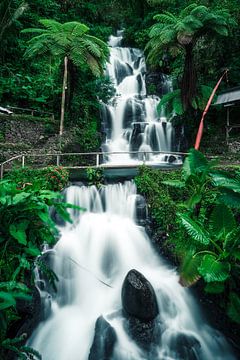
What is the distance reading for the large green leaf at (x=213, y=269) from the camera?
4723 millimetres

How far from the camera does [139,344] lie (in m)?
5.42

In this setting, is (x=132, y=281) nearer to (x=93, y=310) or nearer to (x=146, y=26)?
(x=93, y=310)

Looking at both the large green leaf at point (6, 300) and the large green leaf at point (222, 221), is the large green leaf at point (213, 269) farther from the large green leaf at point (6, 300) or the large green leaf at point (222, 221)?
the large green leaf at point (6, 300)

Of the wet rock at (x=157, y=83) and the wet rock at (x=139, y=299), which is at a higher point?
the wet rock at (x=157, y=83)

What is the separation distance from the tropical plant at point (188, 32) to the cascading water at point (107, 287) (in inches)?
298

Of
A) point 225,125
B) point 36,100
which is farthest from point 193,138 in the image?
point 36,100

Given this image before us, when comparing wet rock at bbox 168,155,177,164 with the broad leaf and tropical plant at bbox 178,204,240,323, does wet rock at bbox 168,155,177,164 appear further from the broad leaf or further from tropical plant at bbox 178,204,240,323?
the broad leaf

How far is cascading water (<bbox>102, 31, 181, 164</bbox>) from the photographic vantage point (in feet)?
52.3

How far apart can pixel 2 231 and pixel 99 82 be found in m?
15.7

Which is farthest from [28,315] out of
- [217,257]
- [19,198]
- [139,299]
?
[217,257]

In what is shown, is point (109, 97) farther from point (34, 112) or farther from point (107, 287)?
point (107, 287)

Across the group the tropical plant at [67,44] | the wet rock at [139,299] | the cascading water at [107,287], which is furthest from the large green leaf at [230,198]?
the tropical plant at [67,44]

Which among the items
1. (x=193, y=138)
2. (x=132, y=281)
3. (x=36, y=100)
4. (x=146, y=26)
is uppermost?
(x=146, y=26)

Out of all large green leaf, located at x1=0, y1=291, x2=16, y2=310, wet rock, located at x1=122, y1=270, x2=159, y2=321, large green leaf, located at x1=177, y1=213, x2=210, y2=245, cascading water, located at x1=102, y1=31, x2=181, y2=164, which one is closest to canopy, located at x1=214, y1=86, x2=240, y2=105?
cascading water, located at x1=102, y1=31, x2=181, y2=164
